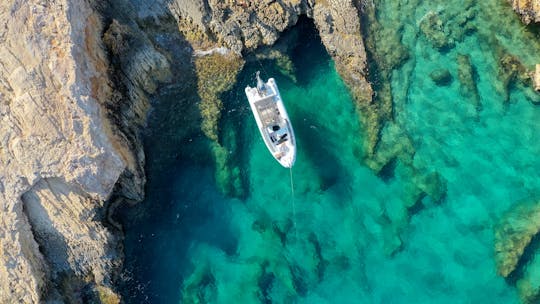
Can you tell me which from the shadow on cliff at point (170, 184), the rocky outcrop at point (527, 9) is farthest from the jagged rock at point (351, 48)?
the rocky outcrop at point (527, 9)

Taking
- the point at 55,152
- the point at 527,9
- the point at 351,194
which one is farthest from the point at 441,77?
the point at 55,152

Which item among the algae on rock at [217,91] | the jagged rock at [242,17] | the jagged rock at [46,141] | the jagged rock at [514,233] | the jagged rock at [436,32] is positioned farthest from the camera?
the jagged rock at [436,32]

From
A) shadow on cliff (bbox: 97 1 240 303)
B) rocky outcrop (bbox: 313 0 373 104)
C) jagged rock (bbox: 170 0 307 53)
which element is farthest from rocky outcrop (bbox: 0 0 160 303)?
rocky outcrop (bbox: 313 0 373 104)

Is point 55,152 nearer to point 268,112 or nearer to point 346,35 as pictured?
point 268,112

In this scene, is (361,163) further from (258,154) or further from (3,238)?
(3,238)

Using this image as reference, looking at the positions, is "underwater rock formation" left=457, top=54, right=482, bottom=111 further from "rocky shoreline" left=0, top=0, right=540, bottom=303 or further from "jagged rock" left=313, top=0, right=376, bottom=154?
"jagged rock" left=313, top=0, right=376, bottom=154

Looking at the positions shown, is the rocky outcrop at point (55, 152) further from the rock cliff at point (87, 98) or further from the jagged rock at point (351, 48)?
the jagged rock at point (351, 48)
